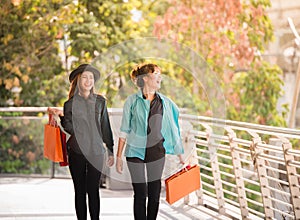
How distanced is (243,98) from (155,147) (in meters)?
7.41

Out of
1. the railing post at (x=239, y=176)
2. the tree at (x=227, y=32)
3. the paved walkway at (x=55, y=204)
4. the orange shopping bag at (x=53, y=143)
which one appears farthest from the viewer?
the tree at (x=227, y=32)

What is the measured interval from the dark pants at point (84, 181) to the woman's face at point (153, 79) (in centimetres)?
57

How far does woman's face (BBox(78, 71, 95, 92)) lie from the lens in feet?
14.5

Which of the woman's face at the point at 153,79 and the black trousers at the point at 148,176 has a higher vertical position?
the woman's face at the point at 153,79

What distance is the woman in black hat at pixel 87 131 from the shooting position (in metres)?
4.37

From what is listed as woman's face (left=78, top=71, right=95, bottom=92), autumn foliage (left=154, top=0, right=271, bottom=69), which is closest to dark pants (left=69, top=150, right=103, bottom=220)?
woman's face (left=78, top=71, right=95, bottom=92)

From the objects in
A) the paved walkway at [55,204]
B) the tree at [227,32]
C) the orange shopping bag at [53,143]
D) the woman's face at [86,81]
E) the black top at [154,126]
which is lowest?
the paved walkway at [55,204]

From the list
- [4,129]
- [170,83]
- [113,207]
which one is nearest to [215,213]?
[113,207]

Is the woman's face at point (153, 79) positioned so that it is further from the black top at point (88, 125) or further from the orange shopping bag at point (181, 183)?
the orange shopping bag at point (181, 183)

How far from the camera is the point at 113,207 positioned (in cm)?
587

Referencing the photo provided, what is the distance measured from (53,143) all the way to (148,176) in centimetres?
85

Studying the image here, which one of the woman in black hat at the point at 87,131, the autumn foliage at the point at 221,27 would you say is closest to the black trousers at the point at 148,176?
the woman in black hat at the point at 87,131

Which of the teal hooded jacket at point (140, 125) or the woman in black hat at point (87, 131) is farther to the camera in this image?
the woman in black hat at point (87, 131)

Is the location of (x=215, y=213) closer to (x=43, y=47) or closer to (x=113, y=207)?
(x=113, y=207)
